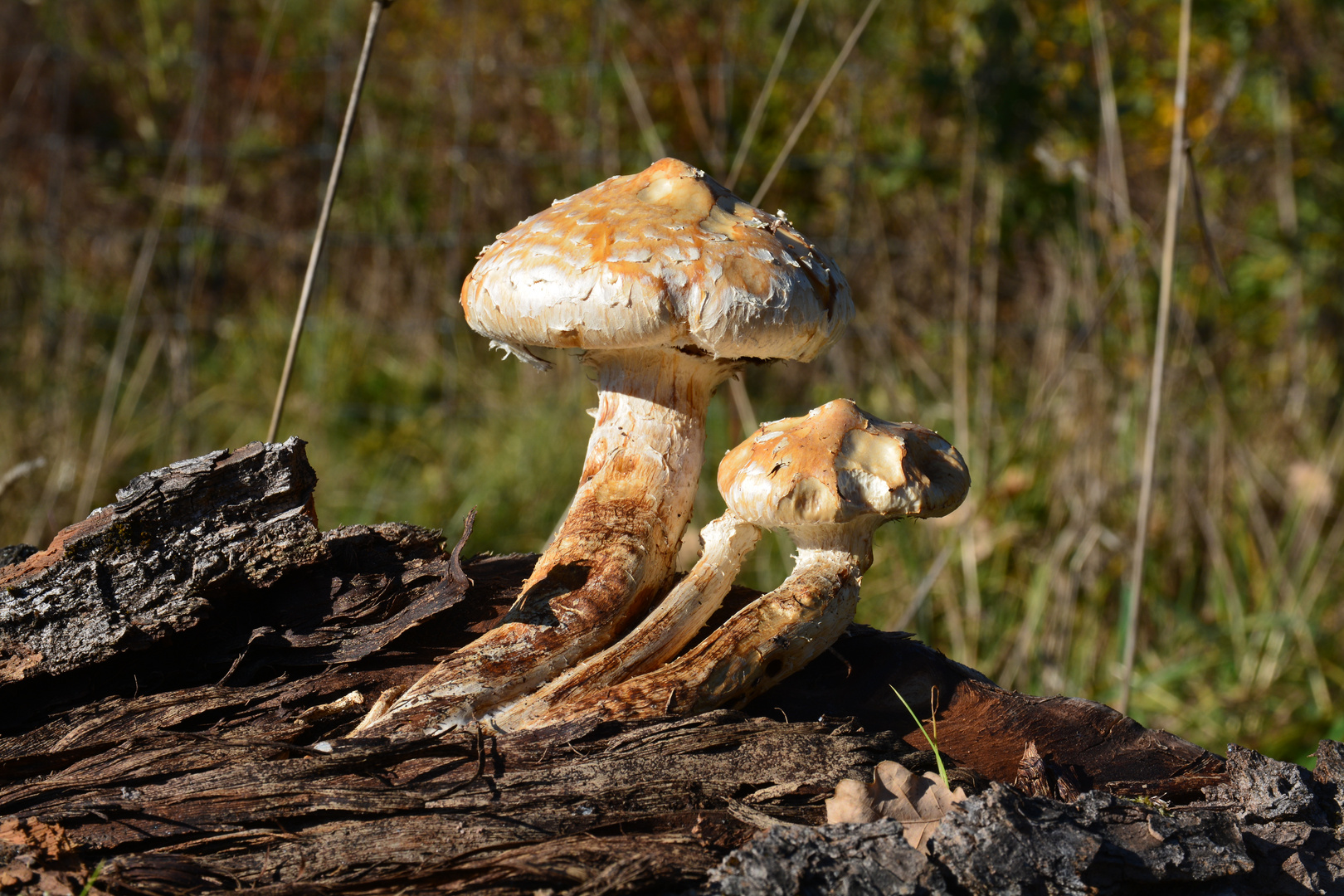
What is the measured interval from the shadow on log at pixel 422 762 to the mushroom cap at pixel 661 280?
49cm

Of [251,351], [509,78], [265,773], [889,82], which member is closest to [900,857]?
[265,773]

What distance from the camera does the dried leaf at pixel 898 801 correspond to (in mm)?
1729

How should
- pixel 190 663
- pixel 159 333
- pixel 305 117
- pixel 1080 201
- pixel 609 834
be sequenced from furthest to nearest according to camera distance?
pixel 305 117
pixel 159 333
pixel 1080 201
pixel 190 663
pixel 609 834

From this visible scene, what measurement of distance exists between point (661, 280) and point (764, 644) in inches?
30.2

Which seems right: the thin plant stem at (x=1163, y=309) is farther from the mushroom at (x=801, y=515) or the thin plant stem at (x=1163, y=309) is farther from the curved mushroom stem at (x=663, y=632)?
the curved mushroom stem at (x=663, y=632)

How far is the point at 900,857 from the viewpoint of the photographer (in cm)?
157

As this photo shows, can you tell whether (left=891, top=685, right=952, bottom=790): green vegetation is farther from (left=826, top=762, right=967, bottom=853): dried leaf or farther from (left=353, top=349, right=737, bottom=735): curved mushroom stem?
(left=353, top=349, right=737, bottom=735): curved mushroom stem

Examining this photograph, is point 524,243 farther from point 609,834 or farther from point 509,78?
point 509,78

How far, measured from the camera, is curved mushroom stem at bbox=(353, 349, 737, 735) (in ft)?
6.24

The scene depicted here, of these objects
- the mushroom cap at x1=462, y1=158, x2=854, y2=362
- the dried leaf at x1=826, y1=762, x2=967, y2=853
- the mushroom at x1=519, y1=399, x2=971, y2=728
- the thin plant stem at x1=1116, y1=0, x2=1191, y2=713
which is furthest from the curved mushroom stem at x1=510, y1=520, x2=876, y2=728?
the thin plant stem at x1=1116, y1=0, x2=1191, y2=713

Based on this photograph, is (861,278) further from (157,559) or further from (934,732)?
(157,559)

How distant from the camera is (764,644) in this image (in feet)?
6.68

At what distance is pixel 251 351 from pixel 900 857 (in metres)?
6.02

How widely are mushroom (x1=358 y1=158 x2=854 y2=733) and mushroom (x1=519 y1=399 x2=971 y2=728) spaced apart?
0.54 ft
